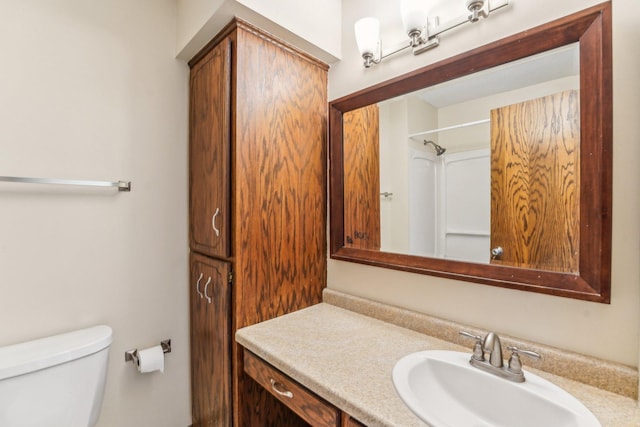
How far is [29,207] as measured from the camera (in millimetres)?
1119

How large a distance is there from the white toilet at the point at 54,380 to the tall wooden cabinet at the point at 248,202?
425mm

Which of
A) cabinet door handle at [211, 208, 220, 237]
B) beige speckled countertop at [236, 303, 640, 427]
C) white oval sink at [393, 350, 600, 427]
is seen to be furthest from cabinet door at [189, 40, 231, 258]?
white oval sink at [393, 350, 600, 427]

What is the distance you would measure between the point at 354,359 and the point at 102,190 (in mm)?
1315

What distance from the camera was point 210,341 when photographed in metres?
1.30

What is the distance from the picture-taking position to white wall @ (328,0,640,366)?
0.73 meters

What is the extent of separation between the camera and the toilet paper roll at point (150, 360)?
1296 mm

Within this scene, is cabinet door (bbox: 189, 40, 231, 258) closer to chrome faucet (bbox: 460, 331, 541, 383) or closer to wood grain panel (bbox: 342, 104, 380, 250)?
wood grain panel (bbox: 342, 104, 380, 250)

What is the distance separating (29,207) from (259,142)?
0.96 meters

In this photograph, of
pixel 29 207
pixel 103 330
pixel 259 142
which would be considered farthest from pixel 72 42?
pixel 103 330

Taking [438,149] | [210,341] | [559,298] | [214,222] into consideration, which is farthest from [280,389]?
[438,149]

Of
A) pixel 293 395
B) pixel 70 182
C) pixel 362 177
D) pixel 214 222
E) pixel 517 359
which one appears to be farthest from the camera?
pixel 362 177

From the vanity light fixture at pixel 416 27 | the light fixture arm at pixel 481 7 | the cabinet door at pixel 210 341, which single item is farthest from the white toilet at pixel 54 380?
the light fixture arm at pixel 481 7

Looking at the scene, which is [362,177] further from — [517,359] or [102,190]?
[102,190]

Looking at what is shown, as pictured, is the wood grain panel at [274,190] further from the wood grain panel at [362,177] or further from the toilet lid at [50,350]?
the toilet lid at [50,350]
